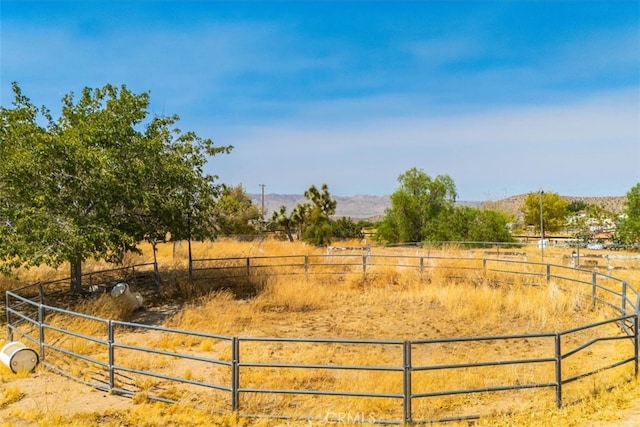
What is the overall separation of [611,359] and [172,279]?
14208 mm

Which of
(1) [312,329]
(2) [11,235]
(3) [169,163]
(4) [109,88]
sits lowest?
(1) [312,329]

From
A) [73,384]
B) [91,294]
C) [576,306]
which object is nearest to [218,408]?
[73,384]

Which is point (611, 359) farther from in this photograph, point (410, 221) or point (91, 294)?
point (410, 221)

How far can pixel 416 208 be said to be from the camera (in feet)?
137

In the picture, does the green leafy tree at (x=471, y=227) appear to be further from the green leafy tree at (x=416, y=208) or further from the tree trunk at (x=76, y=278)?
the tree trunk at (x=76, y=278)

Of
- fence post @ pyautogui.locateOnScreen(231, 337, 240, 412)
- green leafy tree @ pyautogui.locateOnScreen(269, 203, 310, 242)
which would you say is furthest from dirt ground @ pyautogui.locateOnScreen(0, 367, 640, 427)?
green leafy tree @ pyautogui.locateOnScreen(269, 203, 310, 242)

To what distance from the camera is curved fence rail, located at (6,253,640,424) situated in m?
7.09

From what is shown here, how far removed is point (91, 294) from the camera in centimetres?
1546

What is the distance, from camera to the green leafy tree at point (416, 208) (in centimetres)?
4122

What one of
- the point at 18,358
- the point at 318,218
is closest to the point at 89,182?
the point at 18,358

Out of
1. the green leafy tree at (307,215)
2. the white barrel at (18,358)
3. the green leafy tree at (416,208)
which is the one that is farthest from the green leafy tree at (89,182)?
the green leafy tree at (416,208)

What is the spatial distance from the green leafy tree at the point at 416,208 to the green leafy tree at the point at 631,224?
11824 mm

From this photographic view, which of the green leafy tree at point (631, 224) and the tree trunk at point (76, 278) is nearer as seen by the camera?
the tree trunk at point (76, 278)

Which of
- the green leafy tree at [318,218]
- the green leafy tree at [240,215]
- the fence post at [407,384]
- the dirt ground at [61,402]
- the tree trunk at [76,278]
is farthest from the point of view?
the green leafy tree at [240,215]
